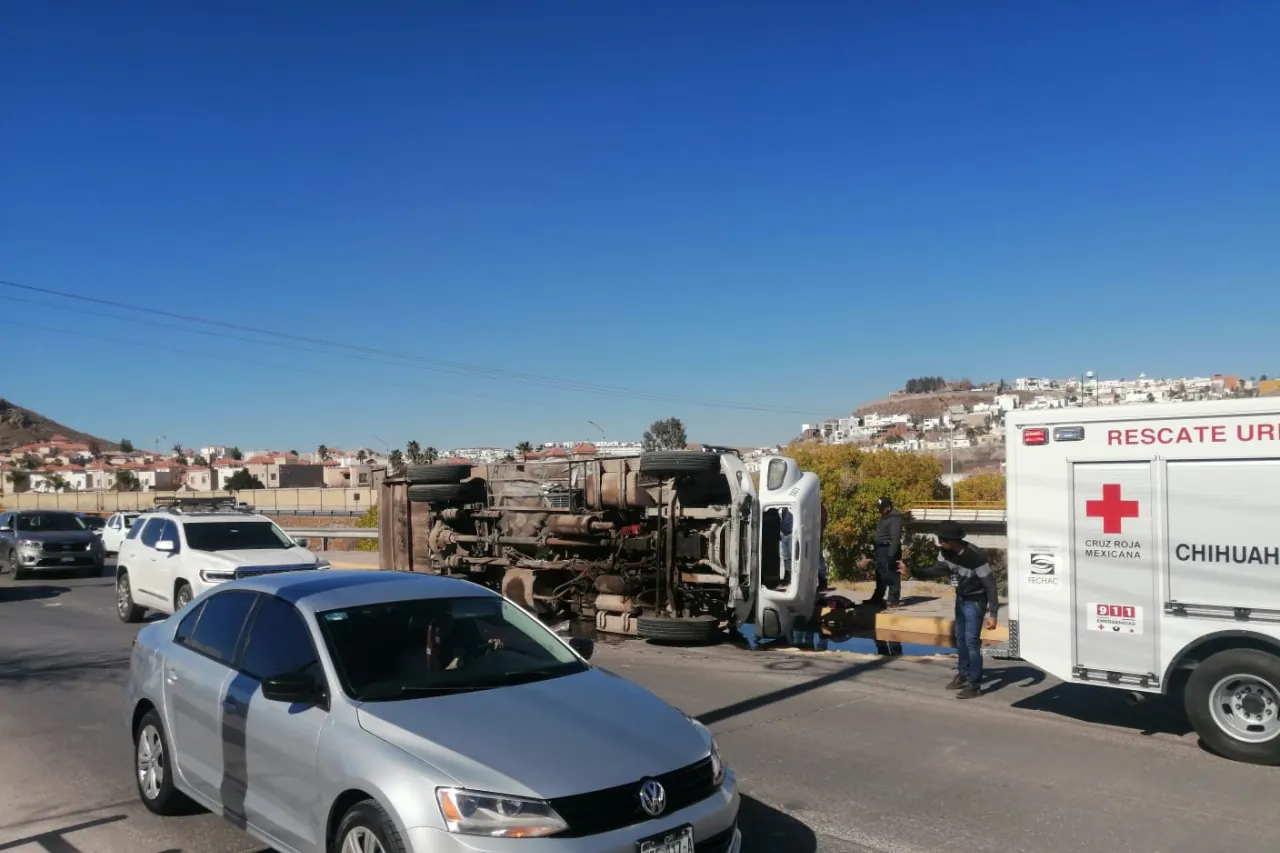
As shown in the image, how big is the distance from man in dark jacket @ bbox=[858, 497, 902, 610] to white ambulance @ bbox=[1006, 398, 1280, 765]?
21.5 ft

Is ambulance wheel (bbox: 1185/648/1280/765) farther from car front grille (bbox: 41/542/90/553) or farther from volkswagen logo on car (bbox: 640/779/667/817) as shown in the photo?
car front grille (bbox: 41/542/90/553)

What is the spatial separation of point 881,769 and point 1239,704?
2.68 m

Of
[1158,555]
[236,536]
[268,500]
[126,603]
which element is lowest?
[126,603]

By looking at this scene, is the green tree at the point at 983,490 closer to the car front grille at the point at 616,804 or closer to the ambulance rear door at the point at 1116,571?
the ambulance rear door at the point at 1116,571

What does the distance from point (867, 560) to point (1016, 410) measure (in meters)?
18.7

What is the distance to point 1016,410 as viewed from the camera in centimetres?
884

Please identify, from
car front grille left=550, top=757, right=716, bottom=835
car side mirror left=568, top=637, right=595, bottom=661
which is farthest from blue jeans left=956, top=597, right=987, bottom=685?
car front grille left=550, top=757, right=716, bottom=835

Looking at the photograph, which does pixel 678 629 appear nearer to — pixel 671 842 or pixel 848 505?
pixel 671 842

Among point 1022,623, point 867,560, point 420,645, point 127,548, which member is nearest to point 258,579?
point 420,645

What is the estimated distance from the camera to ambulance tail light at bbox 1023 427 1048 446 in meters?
8.45

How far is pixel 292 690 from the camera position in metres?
4.66

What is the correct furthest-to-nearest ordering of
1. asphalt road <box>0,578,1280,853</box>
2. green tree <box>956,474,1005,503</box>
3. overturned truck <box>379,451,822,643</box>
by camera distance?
green tree <box>956,474,1005,503</box> < overturned truck <box>379,451,822,643</box> < asphalt road <box>0,578,1280,853</box>

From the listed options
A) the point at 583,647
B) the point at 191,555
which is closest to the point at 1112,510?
the point at 583,647

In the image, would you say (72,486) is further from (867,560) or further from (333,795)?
Result: (333,795)
